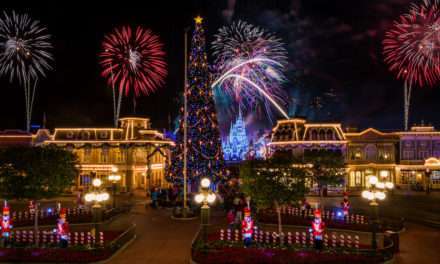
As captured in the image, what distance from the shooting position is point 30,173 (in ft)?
62.1

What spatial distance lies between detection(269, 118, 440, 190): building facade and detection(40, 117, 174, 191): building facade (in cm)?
1502

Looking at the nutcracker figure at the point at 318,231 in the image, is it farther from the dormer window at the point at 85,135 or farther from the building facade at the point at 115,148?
the dormer window at the point at 85,135

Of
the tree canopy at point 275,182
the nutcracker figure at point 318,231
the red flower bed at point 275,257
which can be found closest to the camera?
the red flower bed at point 275,257

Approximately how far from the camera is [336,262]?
14.6m

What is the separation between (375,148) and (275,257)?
38746 mm

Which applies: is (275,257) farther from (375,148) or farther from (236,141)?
(236,141)

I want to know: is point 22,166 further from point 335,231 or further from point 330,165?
point 330,165

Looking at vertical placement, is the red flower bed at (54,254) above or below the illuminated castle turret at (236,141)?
below

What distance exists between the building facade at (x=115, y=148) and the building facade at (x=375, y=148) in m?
15.0

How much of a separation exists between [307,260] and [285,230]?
719cm

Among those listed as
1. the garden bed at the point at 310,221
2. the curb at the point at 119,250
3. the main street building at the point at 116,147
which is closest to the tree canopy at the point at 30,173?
the curb at the point at 119,250

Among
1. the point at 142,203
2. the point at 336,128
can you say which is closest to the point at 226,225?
the point at 142,203

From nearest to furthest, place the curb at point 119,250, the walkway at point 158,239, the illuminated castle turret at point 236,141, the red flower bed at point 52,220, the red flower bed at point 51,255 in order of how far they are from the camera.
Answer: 1. the red flower bed at point 51,255
2. the curb at point 119,250
3. the walkway at point 158,239
4. the red flower bed at point 52,220
5. the illuminated castle turret at point 236,141

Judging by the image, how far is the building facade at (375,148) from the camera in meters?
47.4
